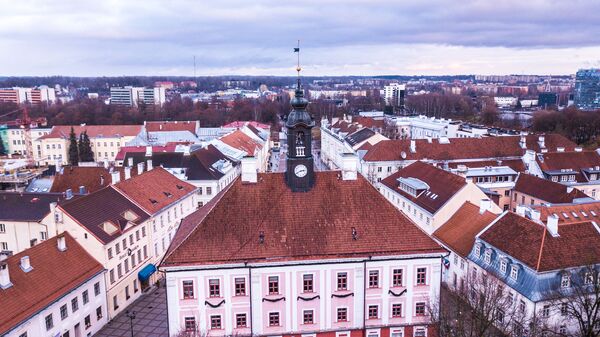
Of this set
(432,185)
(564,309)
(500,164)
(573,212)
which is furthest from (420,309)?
(500,164)

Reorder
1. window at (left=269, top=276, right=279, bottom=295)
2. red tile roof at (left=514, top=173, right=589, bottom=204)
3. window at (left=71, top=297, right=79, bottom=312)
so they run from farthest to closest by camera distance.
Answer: red tile roof at (left=514, top=173, right=589, bottom=204), window at (left=71, top=297, right=79, bottom=312), window at (left=269, top=276, right=279, bottom=295)

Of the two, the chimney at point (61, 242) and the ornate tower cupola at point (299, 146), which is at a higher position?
the ornate tower cupola at point (299, 146)

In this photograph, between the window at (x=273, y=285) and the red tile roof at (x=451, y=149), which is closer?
the window at (x=273, y=285)

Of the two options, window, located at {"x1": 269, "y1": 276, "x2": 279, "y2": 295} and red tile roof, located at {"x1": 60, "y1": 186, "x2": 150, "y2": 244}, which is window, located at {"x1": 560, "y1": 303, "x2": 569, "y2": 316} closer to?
window, located at {"x1": 269, "y1": 276, "x2": 279, "y2": 295}

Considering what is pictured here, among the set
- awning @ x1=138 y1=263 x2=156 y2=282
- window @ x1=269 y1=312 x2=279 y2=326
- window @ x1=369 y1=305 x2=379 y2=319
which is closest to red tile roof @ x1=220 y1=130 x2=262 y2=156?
awning @ x1=138 y1=263 x2=156 y2=282

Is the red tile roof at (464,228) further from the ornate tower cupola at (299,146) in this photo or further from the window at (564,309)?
the ornate tower cupola at (299,146)

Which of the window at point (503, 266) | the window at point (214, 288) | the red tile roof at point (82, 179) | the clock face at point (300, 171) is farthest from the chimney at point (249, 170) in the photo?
the red tile roof at point (82, 179)
